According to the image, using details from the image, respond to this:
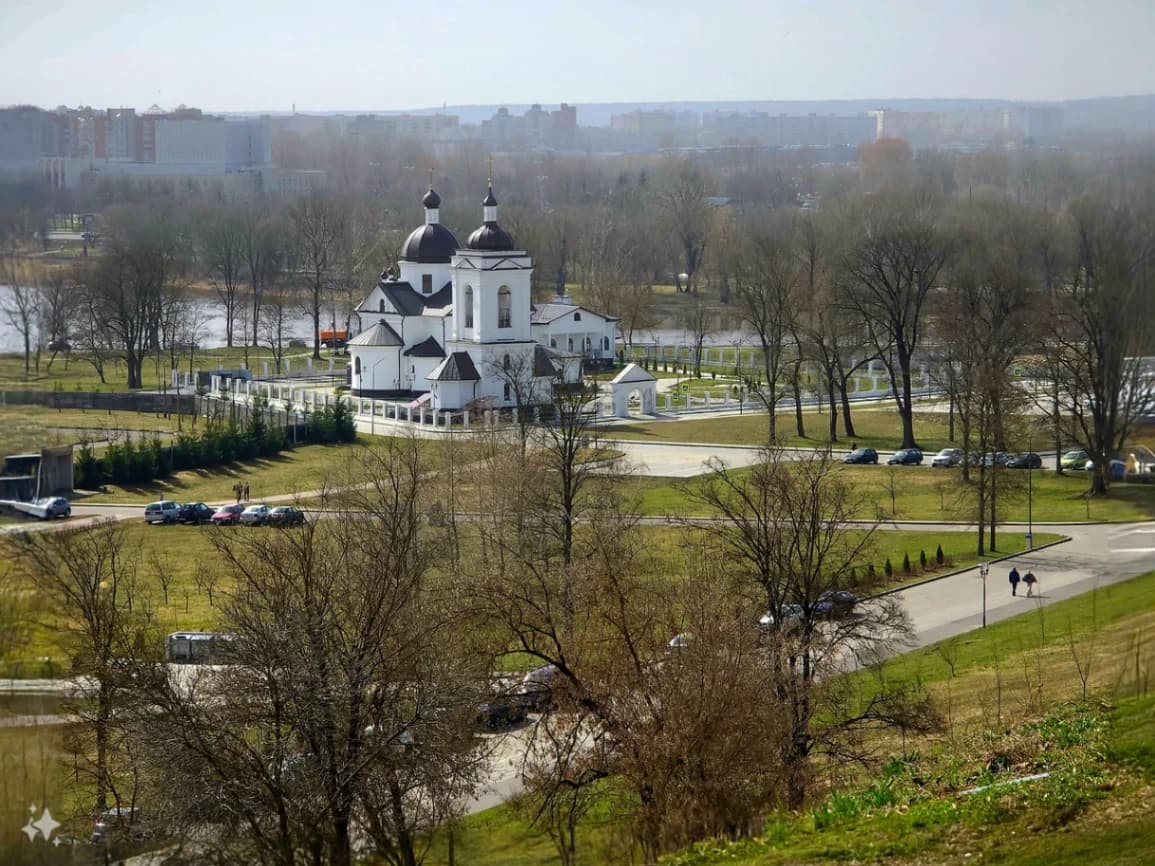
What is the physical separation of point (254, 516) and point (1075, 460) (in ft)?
74.7

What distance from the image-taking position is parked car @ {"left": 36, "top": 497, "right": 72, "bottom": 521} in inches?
842

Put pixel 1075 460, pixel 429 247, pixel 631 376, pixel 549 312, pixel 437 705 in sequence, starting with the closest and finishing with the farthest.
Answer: pixel 437 705
pixel 1075 460
pixel 631 376
pixel 429 247
pixel 549 312

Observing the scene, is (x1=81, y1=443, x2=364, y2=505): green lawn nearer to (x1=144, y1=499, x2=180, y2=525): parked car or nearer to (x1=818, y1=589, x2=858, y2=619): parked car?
(x1=144, y1=499, x2=180, y2=525): parked car

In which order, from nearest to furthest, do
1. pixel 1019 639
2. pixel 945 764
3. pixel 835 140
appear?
pixel 945 764 < pixel 1019 639 < pixel 835 140

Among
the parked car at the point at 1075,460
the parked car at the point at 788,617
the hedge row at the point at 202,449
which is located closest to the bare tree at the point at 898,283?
the parked car at the point at 1075,460

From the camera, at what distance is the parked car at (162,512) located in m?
38.3

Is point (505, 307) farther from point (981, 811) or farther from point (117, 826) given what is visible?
point (981, 811)

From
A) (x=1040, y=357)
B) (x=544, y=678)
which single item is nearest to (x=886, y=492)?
(x=1040, y=357)

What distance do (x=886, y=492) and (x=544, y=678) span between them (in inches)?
898

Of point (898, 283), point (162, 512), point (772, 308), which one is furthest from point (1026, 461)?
point (162, 512)

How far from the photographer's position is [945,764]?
54.6ft

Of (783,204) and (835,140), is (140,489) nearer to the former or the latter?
(783,204)

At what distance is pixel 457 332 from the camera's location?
57.2 metres

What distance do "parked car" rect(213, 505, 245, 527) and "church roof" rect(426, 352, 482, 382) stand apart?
648 inches
